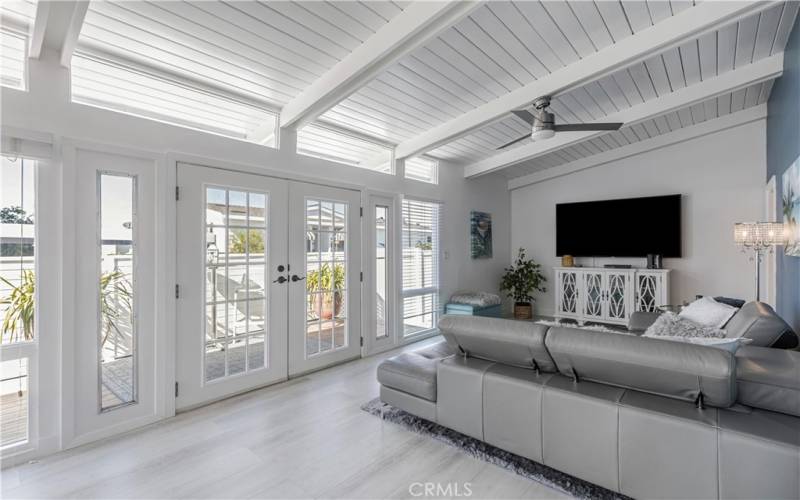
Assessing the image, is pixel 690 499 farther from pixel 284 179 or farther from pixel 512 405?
pixel 284 179

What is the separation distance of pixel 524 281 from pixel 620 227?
66.9 inches

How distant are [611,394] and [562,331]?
1.21ft

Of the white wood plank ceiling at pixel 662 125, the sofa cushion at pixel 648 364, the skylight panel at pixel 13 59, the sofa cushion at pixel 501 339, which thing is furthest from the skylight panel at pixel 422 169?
the skylight panel at pixel 13 59

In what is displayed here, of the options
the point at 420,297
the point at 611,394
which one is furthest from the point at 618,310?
the point at 611,394

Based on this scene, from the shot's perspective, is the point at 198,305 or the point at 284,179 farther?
the point at 284,179

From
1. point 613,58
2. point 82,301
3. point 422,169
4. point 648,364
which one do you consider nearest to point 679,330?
point 648,364

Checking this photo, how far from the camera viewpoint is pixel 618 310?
5.66 meters

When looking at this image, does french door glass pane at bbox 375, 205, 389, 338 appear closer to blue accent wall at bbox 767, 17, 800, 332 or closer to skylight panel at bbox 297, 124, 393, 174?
skylight panel at bbox 297, 124, 393, 174

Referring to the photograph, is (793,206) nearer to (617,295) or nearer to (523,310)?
(617,295)

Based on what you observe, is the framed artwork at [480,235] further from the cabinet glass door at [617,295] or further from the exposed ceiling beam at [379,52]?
the exposed ceiling beam at [379,52]

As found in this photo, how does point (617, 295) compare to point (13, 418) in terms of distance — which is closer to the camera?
point (13, 418)

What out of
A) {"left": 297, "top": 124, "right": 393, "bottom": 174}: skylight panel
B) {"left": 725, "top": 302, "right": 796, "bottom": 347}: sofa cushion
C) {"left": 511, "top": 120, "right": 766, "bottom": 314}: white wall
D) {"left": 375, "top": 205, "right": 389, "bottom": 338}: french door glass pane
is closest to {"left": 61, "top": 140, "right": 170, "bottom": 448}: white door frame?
{"left": 297, "top": 124, "right": 393, "bottom": 174}: skylight panel

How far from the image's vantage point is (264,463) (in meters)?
2.26

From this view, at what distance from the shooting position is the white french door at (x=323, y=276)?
3725mm
